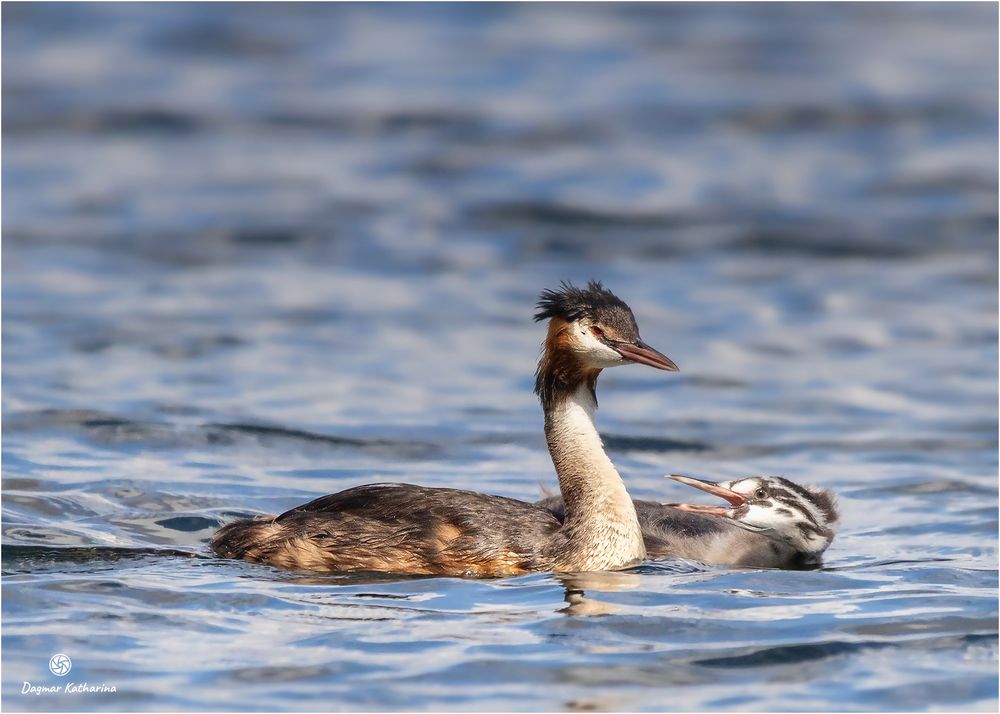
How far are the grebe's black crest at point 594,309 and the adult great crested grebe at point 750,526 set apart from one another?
1.13m

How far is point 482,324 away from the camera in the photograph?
17.5 metres

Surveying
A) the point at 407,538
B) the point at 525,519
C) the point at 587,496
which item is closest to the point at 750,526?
the point at 587,496

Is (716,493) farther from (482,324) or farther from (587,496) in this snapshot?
(482,324)

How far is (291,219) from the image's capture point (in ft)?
69.1

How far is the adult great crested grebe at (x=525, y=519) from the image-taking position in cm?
888

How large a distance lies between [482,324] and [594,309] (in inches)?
335

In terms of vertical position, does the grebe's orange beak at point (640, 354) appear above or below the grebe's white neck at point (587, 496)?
above

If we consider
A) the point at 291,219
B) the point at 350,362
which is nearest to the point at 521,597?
the point at 350,362

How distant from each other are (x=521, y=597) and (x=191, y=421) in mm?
5425

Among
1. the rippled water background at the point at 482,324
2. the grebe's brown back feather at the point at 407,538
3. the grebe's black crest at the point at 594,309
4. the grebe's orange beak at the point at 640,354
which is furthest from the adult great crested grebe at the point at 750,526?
the grebe's black crest at the point at 594,309

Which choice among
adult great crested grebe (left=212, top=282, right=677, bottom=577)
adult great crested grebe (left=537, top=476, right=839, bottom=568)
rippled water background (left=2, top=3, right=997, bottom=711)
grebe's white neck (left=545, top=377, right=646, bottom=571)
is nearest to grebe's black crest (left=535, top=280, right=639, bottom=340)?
adult great crested grebe (left=212, top=282, right=677, bottom=577)

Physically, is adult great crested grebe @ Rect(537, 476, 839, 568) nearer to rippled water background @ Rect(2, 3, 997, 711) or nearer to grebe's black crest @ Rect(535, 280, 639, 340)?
rippled water background @ Rect(2, 3, 997, 711)

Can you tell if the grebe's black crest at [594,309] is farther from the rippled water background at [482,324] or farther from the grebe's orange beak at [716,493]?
the rippled water background at [482,324]

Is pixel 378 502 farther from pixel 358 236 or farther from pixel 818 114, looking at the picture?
pixel 818 114
